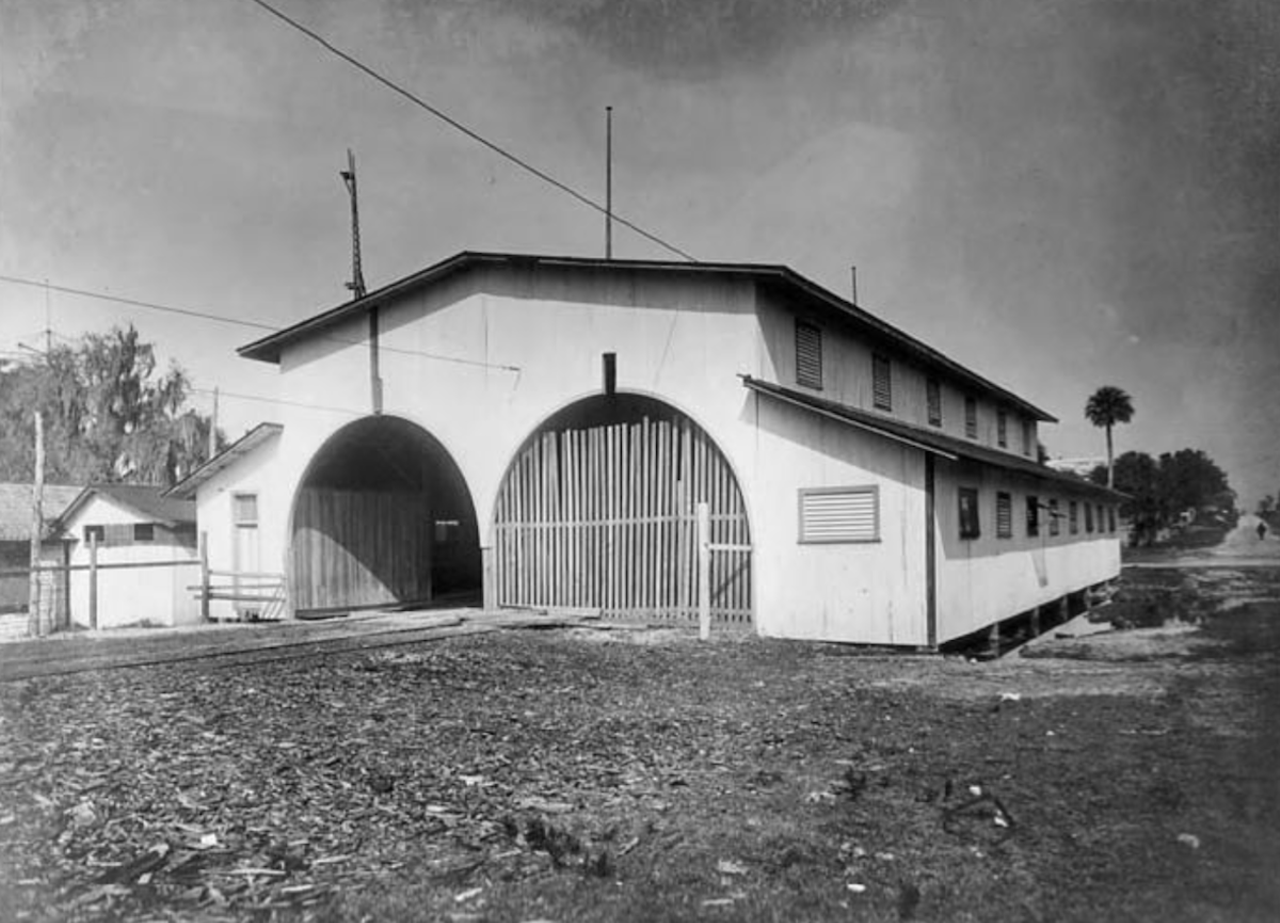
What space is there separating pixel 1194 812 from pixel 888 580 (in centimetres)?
779

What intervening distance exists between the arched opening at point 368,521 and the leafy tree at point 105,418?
445 inches

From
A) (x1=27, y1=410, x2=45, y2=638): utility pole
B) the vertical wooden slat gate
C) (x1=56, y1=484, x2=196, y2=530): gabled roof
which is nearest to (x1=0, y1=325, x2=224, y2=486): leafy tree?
(x1=56, y1=484, x2=196, y2=530): gabled roof

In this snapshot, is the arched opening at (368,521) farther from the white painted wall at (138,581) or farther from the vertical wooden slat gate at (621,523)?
the white painted wall at (138,581)

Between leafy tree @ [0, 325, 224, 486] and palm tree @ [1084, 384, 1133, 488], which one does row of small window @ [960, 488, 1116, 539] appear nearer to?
palm tree @ [1084, 384, 1133, 488]

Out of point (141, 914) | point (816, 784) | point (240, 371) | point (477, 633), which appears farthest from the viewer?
point (240, 371)

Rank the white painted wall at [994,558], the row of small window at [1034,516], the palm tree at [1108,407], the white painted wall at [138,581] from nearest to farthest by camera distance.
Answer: the palm tree at [1108,407] → the white painted wall at [994,558] → the row of small window at [1034,516] → the white painted wall at [138,581]

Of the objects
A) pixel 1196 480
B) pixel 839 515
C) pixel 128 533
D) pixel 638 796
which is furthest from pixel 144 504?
pixel 1196 480

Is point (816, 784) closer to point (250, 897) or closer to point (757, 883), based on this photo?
point (757, 883)

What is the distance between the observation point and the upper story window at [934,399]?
21.7 meters

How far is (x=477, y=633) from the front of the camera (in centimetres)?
1330

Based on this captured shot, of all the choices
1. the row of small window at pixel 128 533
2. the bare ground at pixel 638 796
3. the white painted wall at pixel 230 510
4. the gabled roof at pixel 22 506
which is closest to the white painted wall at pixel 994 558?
the bare ground at pixel 638 796

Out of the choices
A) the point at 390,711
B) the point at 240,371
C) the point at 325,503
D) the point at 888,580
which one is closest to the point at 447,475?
the point at 325,503

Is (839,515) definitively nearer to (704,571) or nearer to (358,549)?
(704,571)

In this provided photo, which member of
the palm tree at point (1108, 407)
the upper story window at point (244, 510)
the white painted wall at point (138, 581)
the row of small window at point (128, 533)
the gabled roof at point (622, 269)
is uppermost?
the gabled roof at point (622, 269)
